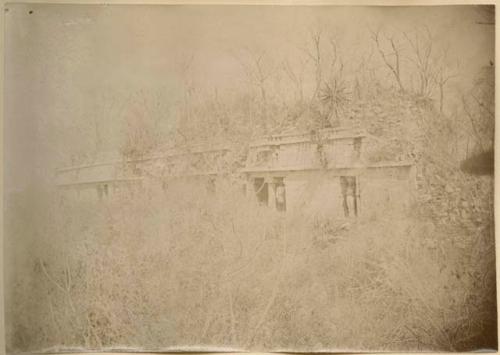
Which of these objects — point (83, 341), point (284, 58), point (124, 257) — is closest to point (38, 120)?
point (124, 257)

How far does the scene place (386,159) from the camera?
64.4 inches

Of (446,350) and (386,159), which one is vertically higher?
(386,159)

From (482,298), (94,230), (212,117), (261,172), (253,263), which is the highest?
(212,117)

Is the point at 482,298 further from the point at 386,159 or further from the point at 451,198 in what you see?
the point at 386,159

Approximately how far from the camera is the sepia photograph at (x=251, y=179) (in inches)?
64.2

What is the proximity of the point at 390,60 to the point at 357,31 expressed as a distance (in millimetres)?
166

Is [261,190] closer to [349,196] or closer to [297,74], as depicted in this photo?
[349,196]

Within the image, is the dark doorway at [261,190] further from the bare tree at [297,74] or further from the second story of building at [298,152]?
the bare tree at [297,74]

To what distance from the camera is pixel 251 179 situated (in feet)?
5.38

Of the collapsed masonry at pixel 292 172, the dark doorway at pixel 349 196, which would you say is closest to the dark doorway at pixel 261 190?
the collapsed masonry at pixel 292 172

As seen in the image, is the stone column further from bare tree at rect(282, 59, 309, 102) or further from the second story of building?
bare tree at rect(282, 59, 309, 102)

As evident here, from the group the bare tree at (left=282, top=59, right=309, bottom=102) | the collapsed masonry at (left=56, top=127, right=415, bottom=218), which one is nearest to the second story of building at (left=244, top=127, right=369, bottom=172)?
the collapsed masonry at (left=56, top=127, right=415, bottom=218)

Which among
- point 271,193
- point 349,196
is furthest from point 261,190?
point 349,196

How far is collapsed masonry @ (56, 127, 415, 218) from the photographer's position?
1636mm
